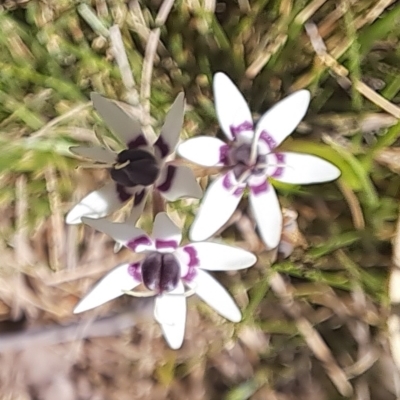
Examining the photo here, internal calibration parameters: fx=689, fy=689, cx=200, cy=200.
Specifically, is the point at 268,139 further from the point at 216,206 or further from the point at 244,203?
the point at 244,203

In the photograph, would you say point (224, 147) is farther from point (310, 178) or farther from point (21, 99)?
point (21, 99)

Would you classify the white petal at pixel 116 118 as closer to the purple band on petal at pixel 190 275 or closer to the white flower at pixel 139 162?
the white flower at pixel 139 162

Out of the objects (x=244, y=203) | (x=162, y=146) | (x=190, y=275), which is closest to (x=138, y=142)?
(x=162, y=146)

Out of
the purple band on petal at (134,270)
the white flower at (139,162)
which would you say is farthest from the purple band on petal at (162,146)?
the purple band on petal at (134,270)

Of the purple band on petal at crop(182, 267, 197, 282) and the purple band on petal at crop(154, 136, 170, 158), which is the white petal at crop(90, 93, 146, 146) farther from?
the purple band on petal at crop(182, 267, 197, 282)

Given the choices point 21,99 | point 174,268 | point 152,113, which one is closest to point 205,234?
point 174,268
